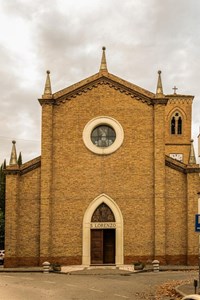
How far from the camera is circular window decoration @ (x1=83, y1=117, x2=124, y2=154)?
29.5 m

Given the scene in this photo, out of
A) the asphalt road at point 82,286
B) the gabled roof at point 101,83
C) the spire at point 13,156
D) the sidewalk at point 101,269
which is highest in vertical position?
the gabled roof at point 101,83

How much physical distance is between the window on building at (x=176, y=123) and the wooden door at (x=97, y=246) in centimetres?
2367

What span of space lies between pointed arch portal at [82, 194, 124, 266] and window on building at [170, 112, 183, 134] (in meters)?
23.1

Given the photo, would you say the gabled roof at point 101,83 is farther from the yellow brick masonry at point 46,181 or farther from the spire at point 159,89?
the yellow brick masonry at point 46,181

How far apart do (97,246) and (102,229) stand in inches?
41.0

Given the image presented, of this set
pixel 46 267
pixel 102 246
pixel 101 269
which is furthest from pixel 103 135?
pixel 46 267

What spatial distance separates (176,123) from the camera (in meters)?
50.5

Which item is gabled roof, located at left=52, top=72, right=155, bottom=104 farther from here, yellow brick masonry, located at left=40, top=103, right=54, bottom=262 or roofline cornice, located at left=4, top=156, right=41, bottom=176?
roofline cornice, located at left=4, top=156, right=41, bottom=176

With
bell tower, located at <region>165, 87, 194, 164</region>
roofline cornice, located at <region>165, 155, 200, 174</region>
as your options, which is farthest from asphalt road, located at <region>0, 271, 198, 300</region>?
bell tower, located at <region>165, 87, 194, 164</region>

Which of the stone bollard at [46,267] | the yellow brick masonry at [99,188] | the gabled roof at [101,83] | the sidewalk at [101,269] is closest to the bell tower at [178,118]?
the gabled roof at [101,83]

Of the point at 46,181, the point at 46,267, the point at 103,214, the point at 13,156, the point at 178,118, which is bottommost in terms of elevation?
the point at 46,267

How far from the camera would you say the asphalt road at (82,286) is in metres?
16.6

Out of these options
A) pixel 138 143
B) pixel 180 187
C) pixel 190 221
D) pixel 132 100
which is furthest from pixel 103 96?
pixel 190 221

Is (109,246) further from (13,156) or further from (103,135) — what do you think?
(13,156)
